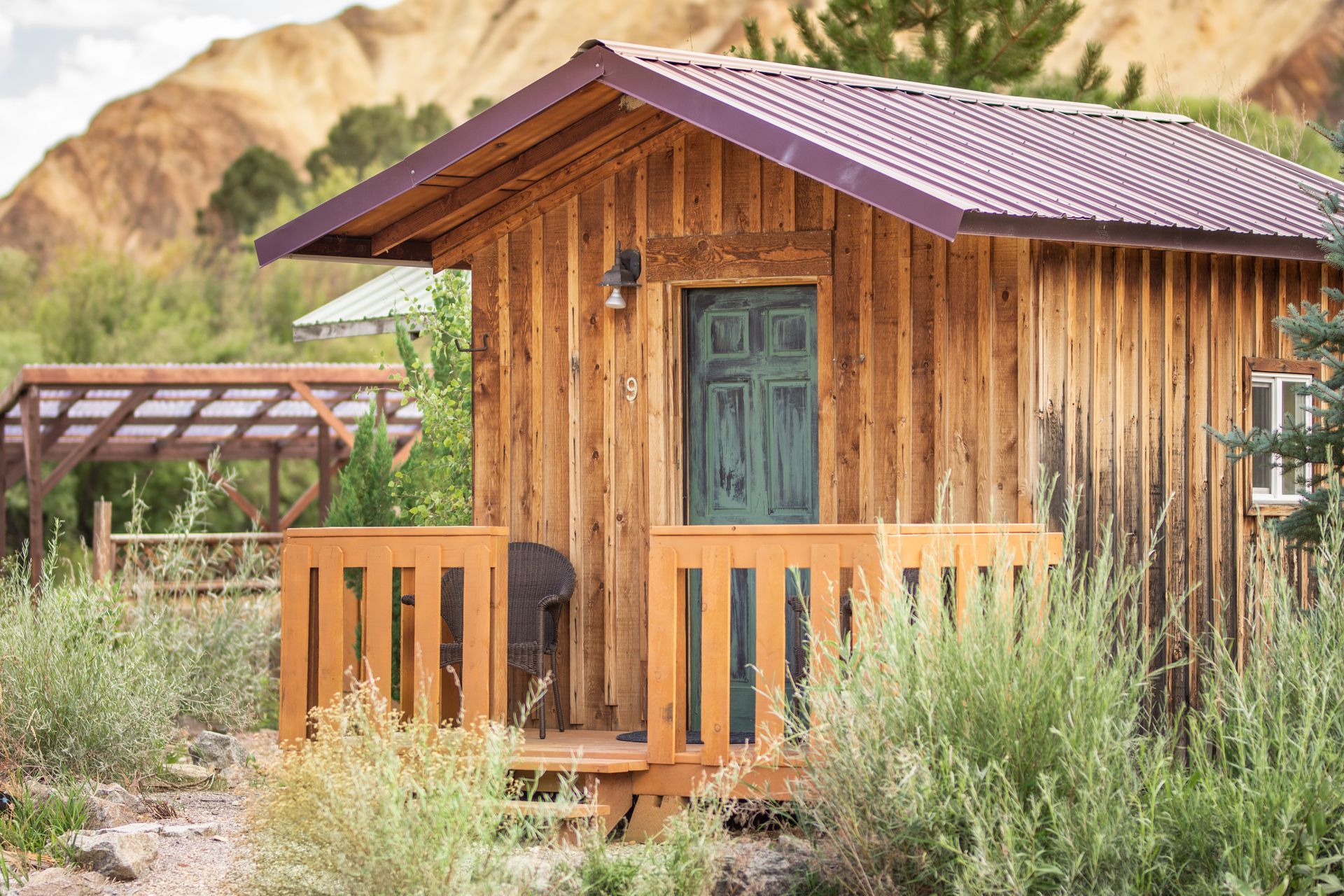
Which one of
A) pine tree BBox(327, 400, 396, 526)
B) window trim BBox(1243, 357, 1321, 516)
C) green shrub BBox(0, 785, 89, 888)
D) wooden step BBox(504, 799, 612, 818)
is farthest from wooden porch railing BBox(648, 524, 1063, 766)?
pine tree BBox(327, 400, 396, 526)

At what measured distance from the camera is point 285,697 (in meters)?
7.47

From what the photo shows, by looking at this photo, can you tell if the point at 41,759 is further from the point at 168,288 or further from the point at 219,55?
the point at 219,55

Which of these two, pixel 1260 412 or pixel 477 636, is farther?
pixel 1260 412

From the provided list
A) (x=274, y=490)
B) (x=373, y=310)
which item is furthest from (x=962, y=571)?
(x=274, y=490)

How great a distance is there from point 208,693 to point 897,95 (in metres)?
6.07

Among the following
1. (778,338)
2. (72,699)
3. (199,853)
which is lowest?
(199,853)

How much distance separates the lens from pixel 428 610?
23.5 feet

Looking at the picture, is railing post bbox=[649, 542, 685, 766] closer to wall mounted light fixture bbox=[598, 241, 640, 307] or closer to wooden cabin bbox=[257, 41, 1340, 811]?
wooden cabin bbox=[257, 41, 1340, 811]

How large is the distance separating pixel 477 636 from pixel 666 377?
1.90 metres

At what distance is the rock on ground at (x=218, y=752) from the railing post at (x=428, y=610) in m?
2.75

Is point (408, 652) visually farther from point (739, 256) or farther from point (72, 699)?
point (739, 256)

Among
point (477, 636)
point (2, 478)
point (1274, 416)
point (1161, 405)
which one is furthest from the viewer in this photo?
point (2, 478)

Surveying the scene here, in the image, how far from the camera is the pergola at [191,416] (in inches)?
586

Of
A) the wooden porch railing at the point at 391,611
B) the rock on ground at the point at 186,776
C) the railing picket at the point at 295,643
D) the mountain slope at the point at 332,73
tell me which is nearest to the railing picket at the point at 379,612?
the wooden porch railing at the point at 391,611
